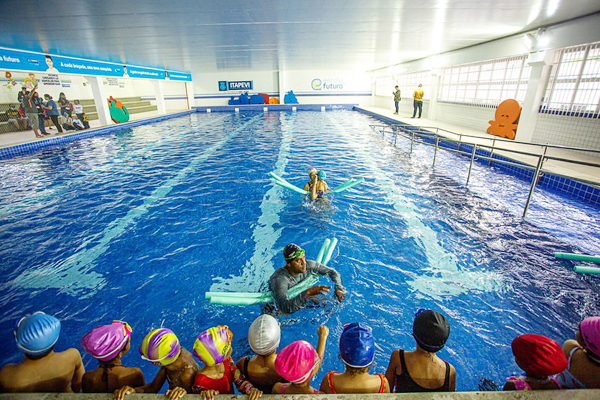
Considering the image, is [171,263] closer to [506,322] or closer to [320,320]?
[320,320]

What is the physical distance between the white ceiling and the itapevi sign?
17609 mm

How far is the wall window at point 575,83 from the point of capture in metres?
7.91

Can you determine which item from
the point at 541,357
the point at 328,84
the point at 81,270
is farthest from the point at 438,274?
the point at 328,84

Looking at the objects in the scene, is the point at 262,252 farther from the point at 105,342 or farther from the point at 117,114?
the point at 117,114

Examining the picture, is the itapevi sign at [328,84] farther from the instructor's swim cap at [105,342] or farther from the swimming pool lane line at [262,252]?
the instructor's swim cap at [105,342]

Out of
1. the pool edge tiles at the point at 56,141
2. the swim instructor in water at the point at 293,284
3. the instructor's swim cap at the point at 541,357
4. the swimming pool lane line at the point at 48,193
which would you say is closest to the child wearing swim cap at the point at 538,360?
the instructor's swim cap at the point at 541,357

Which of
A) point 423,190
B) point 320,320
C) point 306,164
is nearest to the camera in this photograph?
point 320,320

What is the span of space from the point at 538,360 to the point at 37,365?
2936mm

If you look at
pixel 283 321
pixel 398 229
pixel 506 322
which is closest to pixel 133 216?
pixel 283 321

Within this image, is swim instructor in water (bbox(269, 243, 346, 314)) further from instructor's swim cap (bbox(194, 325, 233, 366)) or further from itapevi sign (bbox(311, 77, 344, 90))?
itapevi sign (bbox(311, 77, 344, 90))

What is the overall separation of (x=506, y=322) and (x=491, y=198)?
12.6 ft

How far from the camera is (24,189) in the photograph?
7066 millimetres

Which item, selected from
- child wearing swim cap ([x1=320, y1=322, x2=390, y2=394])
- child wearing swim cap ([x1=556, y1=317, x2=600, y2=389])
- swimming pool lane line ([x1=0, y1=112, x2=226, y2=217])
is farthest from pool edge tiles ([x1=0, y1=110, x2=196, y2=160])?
child wearing swim cap ([x1=556, y1=317, x2=600, y2=389])

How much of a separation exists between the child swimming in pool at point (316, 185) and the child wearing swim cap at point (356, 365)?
402cm
